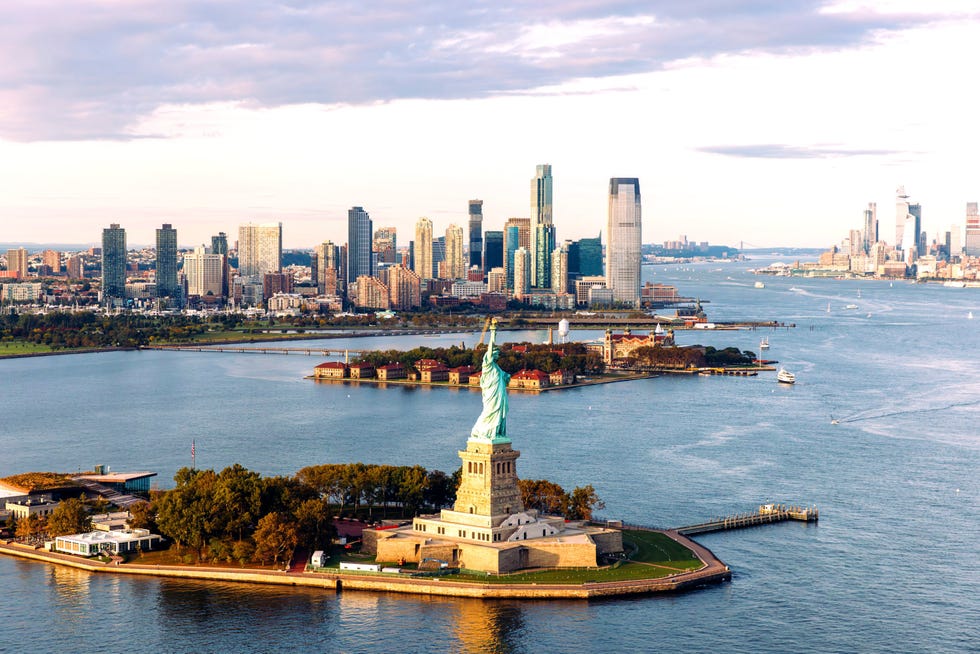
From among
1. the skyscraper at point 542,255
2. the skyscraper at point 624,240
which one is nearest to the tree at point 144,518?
the skyscraper at point 624,240

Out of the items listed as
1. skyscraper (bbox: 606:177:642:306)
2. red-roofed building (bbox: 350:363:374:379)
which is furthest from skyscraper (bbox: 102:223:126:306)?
red-roofed building (bbox: 350:363:374:379)

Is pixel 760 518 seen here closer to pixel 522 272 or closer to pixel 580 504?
pixel 580 504

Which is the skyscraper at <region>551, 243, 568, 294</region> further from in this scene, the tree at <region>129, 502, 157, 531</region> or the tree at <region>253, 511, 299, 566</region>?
the tree at <region>253, 511, 299, 566</region>

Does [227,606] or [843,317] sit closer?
[227,606]

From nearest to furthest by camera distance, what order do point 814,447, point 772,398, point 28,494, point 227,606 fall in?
point 227,606, point 28,494, point 814,447, point 772,398

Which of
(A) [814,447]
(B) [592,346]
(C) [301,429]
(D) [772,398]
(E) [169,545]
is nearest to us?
(E) [169,545]

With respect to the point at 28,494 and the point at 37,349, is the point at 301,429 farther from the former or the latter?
the point at 37,349

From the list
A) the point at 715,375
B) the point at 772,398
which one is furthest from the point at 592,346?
the point at 772,398
